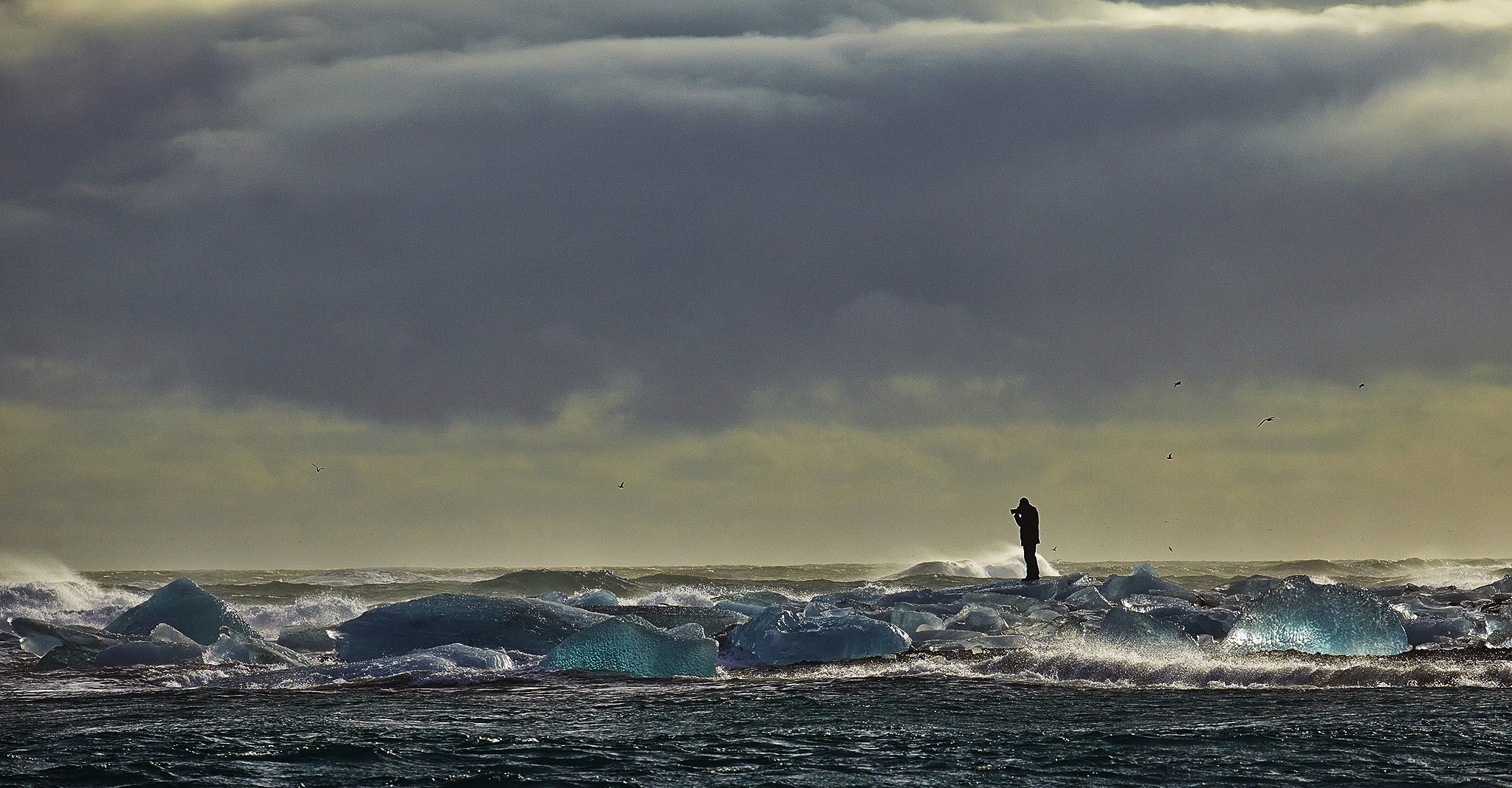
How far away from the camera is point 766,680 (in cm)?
984

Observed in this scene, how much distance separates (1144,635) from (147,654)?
9.28 m

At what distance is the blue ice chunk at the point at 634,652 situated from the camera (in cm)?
1032

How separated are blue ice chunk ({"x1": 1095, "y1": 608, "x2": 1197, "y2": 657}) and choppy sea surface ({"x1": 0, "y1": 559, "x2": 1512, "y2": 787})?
0.28 meters

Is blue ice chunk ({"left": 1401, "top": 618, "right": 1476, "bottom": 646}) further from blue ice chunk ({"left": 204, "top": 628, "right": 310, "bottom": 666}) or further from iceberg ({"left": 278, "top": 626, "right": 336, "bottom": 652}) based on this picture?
iceberg ({"left": 278, "top": 626, "right": 336, "bottom": 652})

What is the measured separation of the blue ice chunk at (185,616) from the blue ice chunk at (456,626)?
161 centimetres

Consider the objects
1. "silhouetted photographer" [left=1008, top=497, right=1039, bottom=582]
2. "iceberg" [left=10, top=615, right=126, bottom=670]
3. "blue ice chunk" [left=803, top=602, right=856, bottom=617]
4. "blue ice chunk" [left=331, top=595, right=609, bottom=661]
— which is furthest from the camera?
"silhouetted photographer" [left=1008, top=497, right=1039, bottom=582]

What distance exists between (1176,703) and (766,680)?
10.9 feet

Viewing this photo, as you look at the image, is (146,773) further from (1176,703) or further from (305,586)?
(305,586)

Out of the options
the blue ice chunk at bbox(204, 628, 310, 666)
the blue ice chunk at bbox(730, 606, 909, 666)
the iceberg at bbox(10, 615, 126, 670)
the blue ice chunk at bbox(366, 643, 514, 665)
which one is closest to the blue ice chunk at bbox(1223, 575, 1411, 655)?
the blue ice chunk at bbox(730, 606, 909, 666)

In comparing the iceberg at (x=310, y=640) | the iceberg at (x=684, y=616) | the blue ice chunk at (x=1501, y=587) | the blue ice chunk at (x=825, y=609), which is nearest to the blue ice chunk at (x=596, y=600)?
the iceberg at (x=684, y=616)

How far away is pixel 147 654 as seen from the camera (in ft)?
37.8

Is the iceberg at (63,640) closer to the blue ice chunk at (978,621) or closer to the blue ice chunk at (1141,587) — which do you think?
the blue ice chunk at (978,621)

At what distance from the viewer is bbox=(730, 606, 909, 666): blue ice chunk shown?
36.6 ft

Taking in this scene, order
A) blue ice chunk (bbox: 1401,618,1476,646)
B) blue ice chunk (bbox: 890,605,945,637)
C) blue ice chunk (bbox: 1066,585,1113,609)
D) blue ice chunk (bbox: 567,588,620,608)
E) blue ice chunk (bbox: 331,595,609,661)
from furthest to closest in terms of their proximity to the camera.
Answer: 1. blue ice chunk (bbox: 567,588,620,608)
2. blue ice chunk (bbox: 1066,585,1113,609)
3. blue ice chunk (bbox: 890,605,945,637)
4. blue ice chunk (bbox: 331,595,609,661)
5. blue ice chunk (bbox: 1401,618,1476,646)
